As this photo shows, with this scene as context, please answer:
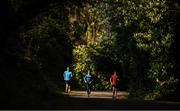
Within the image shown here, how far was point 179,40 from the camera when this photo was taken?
30.4 m

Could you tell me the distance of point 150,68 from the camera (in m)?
30.9

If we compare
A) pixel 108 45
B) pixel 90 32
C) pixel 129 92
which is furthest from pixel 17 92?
pixel 90 32

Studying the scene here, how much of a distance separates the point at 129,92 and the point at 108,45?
5.91 m

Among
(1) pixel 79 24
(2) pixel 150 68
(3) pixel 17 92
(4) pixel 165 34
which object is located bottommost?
(3) pixel 17 92

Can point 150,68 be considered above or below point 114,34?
below

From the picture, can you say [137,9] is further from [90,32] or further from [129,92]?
[90,32]

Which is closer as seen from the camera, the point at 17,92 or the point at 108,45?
the point at 17,92

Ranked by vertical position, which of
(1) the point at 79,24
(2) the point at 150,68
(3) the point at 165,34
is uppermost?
(1) the point at 79,24

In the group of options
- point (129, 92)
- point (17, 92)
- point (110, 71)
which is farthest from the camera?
point (110, 71)

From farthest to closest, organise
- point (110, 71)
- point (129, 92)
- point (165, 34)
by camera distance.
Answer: point (110, 71) < point (129, 92) < point (165, 34)

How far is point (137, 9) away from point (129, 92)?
18.4 feet

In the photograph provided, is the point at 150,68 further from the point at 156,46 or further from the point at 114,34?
the point at 114,34

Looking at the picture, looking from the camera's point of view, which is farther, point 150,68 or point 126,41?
point 126,41

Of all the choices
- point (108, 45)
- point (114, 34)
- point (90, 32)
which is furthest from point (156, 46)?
point (90, 32)
